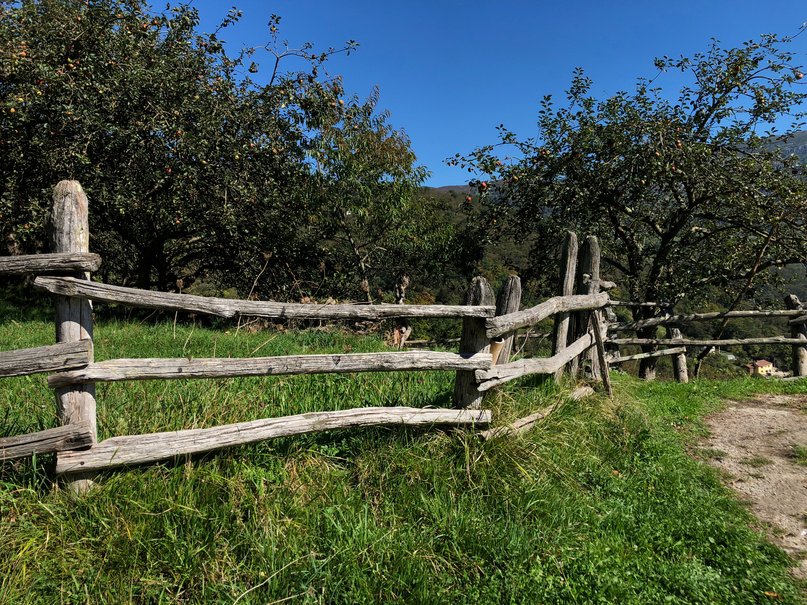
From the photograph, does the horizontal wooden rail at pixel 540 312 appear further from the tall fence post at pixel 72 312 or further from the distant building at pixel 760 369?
the distant building at pixel 760 369

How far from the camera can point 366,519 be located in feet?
8.06

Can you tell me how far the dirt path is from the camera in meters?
3.10

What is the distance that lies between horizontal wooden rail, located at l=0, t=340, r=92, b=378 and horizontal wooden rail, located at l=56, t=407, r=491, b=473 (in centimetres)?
48

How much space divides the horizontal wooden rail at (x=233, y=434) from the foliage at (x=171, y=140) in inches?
225

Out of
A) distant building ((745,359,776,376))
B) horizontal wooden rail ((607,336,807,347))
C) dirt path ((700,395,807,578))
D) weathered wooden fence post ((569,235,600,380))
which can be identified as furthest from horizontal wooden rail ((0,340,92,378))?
distant building ((745,359,776,376))

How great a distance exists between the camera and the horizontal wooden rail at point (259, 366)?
2.50 metres

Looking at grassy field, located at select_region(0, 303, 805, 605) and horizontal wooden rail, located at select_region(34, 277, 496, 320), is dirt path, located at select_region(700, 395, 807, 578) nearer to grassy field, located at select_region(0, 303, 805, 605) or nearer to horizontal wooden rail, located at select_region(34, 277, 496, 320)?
grassy field, located at select_region(0, 303, 805, 605)

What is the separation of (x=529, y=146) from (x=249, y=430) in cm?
758

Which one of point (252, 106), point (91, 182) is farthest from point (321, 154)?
point (91, 182)

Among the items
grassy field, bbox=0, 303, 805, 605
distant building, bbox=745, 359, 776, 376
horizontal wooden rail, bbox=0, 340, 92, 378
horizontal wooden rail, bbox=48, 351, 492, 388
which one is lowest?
distant building, bbox=745, 359, 776, 376

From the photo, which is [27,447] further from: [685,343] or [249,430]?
[685,343]

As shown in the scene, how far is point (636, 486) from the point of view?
338 centimetres

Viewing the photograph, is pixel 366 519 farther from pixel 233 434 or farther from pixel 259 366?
pixel 259 366

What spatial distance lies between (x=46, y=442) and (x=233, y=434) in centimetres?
92
